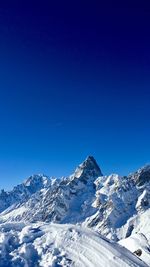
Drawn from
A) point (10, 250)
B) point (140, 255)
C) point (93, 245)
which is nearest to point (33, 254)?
point (10, 250)

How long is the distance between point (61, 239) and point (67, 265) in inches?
196

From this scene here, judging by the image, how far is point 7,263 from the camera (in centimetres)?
5084

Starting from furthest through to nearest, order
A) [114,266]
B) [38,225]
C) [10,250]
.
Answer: [38,225], [10,250], [114,266]

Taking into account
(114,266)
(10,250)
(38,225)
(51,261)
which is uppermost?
(38,225)

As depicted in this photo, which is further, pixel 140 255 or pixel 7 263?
pixel 140 255

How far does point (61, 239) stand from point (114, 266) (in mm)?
7808

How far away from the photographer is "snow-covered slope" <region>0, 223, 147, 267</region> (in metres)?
50.7

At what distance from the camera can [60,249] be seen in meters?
53.0

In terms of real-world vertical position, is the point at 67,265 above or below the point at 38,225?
below

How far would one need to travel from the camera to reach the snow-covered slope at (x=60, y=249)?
50656 millimetres

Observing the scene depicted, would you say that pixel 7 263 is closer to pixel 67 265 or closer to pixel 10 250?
pixel 10 250

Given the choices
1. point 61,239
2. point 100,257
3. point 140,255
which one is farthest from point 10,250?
point 140,255

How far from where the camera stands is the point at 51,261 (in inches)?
2004

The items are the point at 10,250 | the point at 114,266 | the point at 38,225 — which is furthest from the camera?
the point at 38,225
